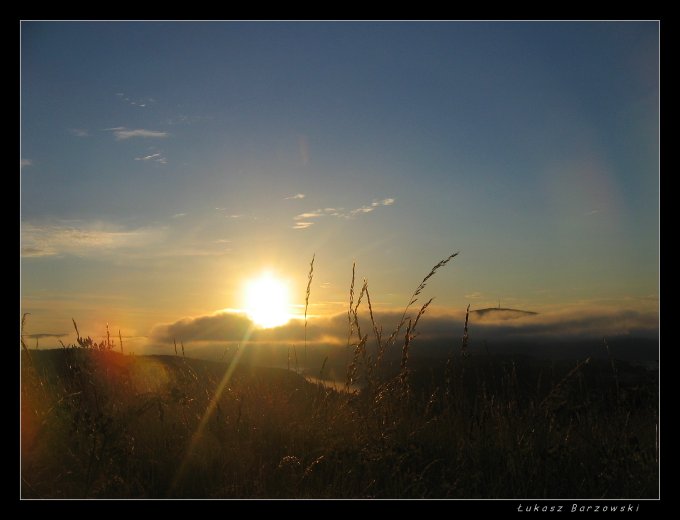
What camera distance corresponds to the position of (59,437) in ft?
13.8

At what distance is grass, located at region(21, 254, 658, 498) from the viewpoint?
348 centimetres

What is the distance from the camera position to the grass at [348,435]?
348cm

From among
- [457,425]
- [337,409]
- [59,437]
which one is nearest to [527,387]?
[457,425]

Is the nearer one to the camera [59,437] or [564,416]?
[59,437]

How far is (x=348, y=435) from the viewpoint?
13.1ft
